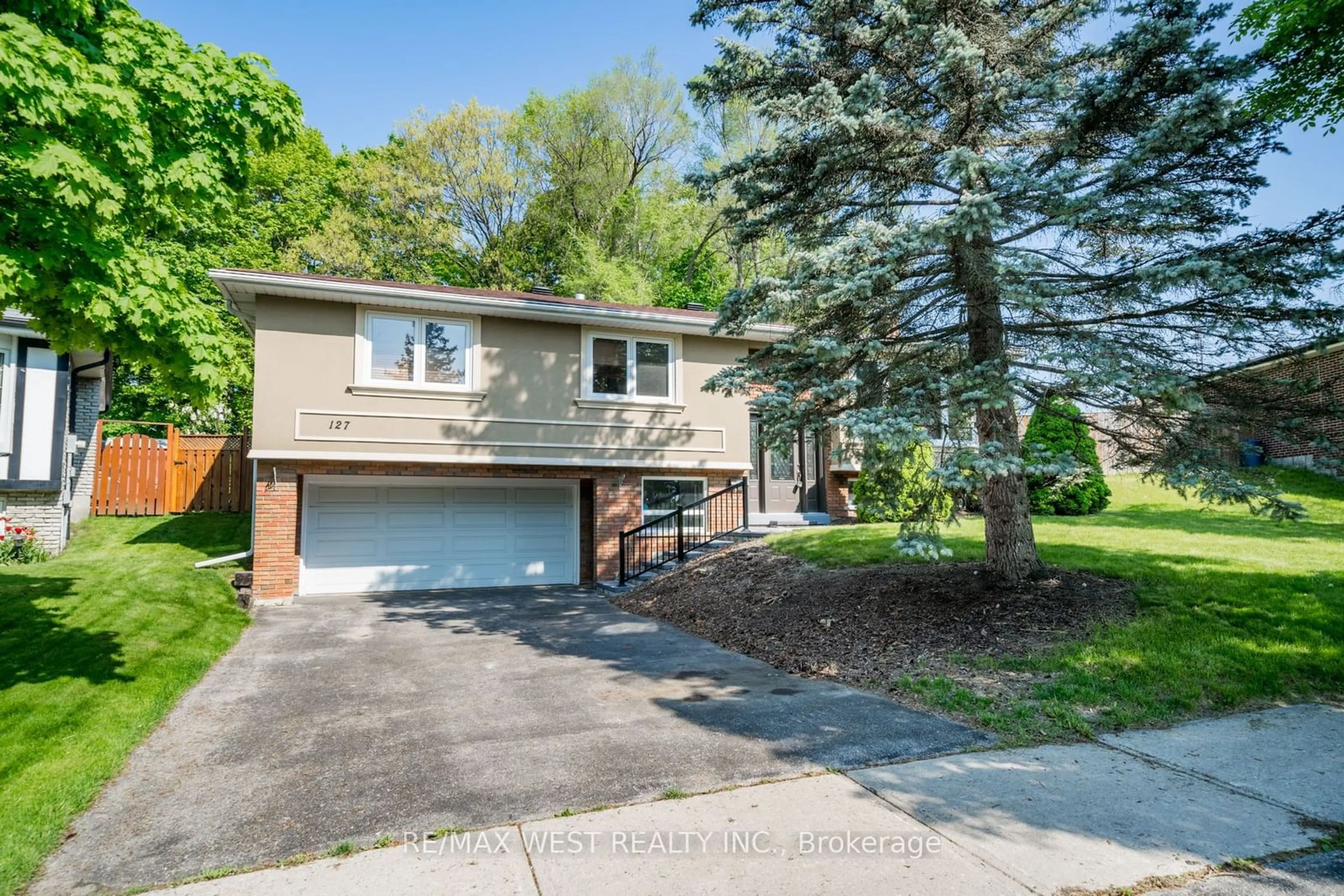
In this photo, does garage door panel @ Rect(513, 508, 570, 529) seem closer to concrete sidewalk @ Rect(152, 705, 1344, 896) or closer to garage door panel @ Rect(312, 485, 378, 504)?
garage door panel @ Rect(312, 485, 378, 504)

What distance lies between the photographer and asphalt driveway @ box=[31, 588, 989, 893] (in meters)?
3.40

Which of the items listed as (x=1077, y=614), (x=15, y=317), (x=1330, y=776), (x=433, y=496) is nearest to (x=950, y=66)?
(x=1077, y=614)

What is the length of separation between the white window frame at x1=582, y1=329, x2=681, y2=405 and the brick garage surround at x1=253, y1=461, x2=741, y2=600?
857mm

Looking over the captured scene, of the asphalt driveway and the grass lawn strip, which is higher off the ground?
the grass lawn strip

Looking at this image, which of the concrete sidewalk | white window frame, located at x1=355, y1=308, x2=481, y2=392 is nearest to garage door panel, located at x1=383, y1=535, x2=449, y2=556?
white window frame, located at x1=355, y1=308, x2=481, y2=392

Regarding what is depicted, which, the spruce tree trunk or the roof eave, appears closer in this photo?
the spruce tree trunk

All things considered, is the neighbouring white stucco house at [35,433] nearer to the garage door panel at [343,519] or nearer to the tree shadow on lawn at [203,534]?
the tree shadow on lawn at [203,534]

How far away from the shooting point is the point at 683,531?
13.1 meters

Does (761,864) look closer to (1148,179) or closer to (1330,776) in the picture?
(1330,776)

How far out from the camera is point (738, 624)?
8.23 m

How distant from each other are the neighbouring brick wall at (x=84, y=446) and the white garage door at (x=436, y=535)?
212 inches

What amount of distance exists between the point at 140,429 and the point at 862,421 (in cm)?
2604

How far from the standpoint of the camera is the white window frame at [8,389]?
1149 cm

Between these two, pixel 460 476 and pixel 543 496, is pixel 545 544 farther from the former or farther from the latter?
pixel 460 476
